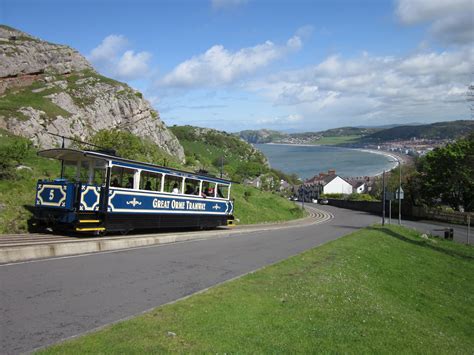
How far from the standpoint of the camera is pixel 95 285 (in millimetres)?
9203

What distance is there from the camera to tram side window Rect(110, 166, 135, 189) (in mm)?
17406

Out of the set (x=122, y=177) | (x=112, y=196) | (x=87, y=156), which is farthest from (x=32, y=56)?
(x=112, y=196)

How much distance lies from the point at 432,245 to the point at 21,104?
3258cm

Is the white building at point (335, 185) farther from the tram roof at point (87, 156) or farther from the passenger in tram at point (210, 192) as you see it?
the tram roof at point (87, 156)

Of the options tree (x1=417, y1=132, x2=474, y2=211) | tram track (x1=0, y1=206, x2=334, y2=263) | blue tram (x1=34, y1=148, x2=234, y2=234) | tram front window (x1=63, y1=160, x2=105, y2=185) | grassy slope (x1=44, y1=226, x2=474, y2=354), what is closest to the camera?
grassy slope (x1=44, y1=226, x2=474, y2=354)

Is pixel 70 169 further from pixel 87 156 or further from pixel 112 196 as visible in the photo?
pixel 112 196

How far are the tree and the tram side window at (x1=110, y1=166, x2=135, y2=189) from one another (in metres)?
50.9

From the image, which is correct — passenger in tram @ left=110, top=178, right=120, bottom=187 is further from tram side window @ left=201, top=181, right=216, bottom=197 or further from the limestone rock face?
the limestone rock face

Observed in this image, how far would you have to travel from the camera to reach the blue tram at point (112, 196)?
52.1 feet

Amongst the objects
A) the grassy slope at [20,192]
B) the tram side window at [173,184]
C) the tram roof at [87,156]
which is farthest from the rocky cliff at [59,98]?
the tram side window at [173,184]

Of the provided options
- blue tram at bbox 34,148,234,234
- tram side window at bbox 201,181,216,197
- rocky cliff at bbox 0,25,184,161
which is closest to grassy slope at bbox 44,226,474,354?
blue tram at bbox 34,148,234,234

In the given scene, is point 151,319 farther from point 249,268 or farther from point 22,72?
point 22,72

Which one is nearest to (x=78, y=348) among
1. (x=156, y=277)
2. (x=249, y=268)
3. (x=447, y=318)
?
(x=156, y=277)

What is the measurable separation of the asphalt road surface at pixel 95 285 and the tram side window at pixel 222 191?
9.44 metres
